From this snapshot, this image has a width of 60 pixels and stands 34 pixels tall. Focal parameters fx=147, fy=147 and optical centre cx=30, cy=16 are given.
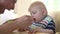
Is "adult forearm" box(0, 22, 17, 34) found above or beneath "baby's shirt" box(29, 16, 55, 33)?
above

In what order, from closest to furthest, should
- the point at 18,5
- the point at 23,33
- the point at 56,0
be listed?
the point at 23,33 < the point at 56,0 < the point at 18,5

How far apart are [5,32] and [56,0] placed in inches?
31.5

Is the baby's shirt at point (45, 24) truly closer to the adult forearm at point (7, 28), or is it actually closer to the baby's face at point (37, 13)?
the baby's face at point (37, 13)

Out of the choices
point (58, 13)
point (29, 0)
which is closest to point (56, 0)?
point (58, 13)

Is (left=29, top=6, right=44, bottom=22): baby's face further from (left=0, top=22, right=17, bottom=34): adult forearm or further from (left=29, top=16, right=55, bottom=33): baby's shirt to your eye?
(left=0, top=22, right=17, bottom=34): adult forearm

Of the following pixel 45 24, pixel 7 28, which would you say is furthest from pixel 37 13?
pixel 7 28

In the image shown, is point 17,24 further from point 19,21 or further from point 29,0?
point 29,0

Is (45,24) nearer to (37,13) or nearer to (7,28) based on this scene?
(37,13)

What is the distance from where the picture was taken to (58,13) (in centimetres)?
114

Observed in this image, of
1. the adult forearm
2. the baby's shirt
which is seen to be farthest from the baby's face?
the adult forearm

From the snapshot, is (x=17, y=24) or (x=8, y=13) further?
(x=8, y=13)

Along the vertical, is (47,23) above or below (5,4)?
below

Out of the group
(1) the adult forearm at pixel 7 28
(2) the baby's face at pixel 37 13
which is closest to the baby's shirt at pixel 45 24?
(2) the baby's face at pixel 37 13

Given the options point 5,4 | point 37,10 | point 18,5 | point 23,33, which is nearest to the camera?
point 5,4
